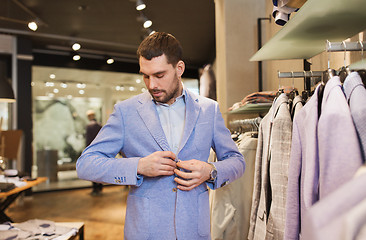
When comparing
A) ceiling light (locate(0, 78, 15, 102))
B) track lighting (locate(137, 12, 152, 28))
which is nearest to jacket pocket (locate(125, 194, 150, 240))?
ceiling light (locate(0, 78, 15, 102))

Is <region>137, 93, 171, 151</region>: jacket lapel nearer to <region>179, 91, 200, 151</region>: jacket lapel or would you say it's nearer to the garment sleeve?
<region>179, 91, 200, 151</region>: jacket lapel

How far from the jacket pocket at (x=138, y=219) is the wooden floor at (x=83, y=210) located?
316 cm

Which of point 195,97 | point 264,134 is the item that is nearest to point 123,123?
point 195,97

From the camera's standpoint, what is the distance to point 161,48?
144 centimetres

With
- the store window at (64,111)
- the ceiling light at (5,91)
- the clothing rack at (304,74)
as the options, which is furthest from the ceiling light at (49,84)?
the clothing rack at (304,74)

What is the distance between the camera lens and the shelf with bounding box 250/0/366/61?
39.0 inches

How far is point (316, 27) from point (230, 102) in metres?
2.32

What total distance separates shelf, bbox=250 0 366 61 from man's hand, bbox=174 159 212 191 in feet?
1.99

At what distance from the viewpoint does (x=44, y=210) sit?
6152 mm

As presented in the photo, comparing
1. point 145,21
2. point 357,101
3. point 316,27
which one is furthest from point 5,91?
point 357,101

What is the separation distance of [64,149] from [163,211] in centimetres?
805

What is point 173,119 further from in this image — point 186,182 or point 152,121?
point 186,182

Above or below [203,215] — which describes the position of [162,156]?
above

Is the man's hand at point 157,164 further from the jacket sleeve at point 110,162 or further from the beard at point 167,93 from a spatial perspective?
the beard at point 167,93
